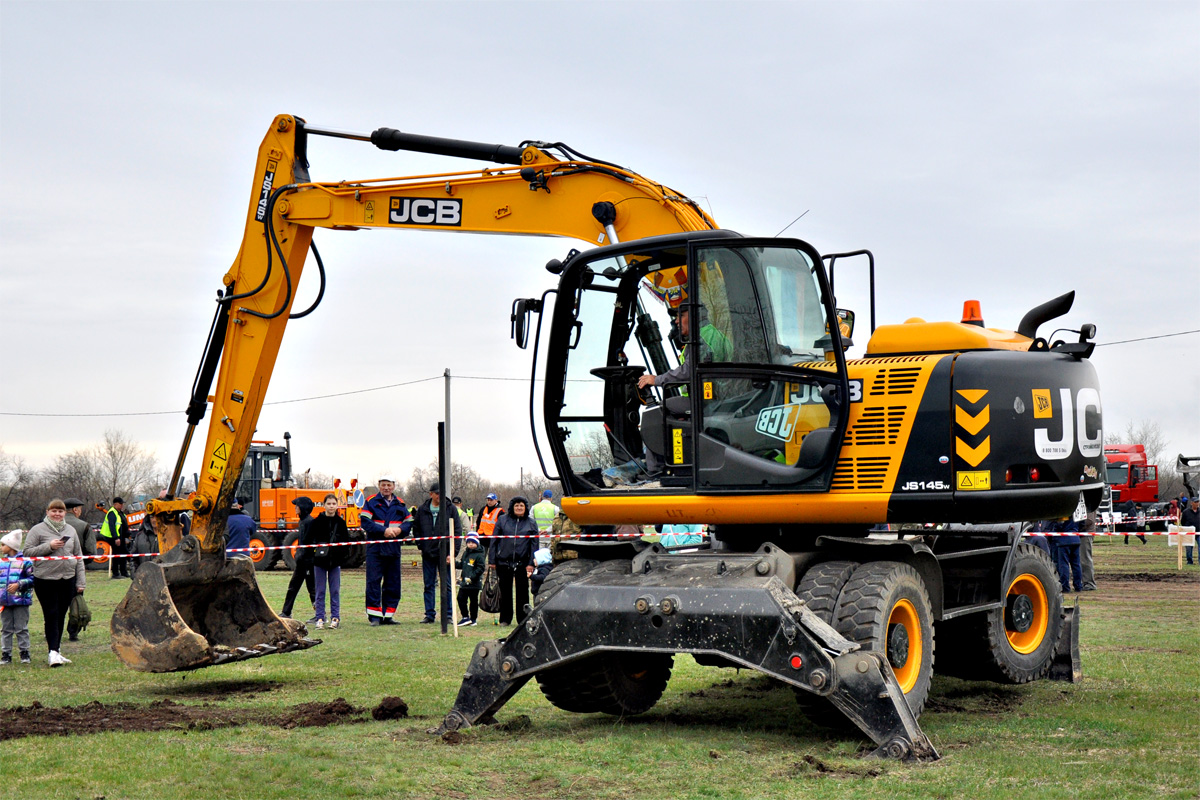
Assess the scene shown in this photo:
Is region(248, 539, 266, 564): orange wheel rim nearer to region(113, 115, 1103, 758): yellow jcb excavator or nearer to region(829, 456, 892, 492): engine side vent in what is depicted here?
region(113, 115, 1103, 758): yellow jcb excavator

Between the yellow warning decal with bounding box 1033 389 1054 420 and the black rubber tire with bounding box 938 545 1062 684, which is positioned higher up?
the yellow warning decal with bounding box 1033 389 1054 420

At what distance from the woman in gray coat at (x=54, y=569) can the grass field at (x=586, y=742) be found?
0.63m

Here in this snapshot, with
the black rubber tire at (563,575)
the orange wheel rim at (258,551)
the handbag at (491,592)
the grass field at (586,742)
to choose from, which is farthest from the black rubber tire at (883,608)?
the orange wheel rim at (258,551)

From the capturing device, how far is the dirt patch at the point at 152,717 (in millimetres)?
8562

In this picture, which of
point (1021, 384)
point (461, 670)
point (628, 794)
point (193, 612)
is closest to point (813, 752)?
point (628, 794)

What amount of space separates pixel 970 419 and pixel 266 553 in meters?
25.9

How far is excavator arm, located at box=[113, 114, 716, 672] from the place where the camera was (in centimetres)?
975

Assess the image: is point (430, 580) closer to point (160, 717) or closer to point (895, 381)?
point (160, 717)

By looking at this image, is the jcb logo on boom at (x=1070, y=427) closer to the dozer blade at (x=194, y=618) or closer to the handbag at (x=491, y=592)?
the dozer blade at (x=194, y=618)

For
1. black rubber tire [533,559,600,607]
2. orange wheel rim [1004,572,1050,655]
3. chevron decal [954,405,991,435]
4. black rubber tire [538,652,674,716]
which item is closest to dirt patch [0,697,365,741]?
black rubber tire [538,652,674,716]

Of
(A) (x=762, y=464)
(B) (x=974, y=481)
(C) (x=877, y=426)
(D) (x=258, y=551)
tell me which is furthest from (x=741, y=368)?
(D) (x=258, y=551)

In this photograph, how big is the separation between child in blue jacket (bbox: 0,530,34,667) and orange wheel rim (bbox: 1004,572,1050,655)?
10.1m

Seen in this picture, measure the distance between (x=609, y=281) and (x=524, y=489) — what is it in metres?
60.0

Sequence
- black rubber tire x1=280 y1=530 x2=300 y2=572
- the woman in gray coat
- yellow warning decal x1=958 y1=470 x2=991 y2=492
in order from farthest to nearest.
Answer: black rubber tire x1=280 y1=530 x2=300 y2=572 < the woman in gray coat < yellow warning decal x1=958 y1=470 x2=991 y2=492
